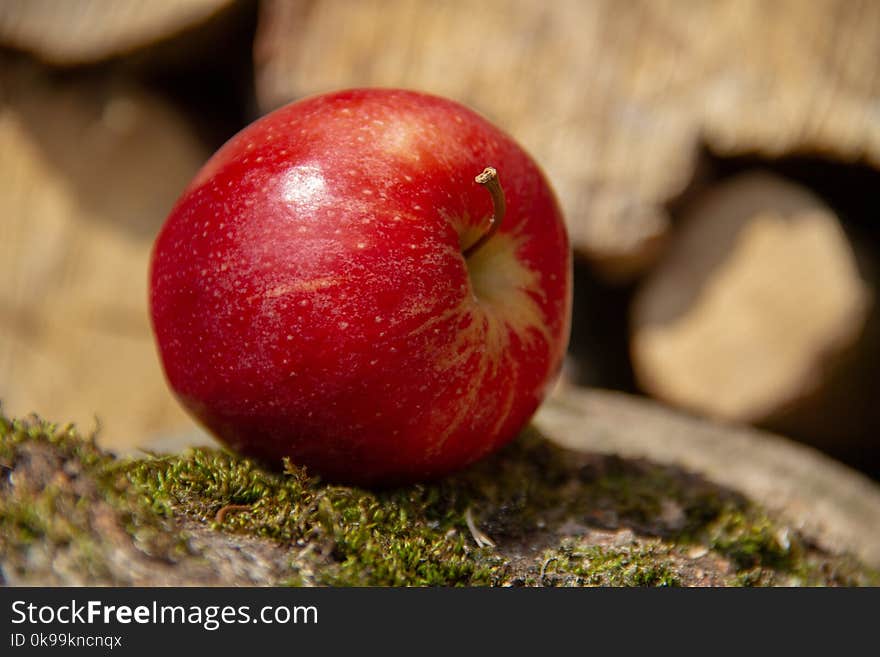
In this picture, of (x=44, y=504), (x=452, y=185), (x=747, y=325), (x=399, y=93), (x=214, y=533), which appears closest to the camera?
(x=44, y=504)

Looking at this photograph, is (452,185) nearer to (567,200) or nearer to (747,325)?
(567,200)

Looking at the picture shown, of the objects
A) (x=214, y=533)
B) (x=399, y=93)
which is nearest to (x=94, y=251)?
(x=399, y=93)

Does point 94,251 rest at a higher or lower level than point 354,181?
higher

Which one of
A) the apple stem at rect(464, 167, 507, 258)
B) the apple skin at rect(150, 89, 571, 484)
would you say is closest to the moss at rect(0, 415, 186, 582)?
the apple skin at rect(150, 89, 571, 484)

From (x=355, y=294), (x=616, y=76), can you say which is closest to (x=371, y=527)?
(x=355, y=294)

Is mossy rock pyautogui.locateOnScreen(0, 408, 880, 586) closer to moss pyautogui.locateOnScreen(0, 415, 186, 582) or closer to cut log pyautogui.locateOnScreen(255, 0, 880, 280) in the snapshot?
A: moss pyautogui.locateOnScreen(0, 415, 186, 582)

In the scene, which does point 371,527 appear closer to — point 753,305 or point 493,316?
point 493,316

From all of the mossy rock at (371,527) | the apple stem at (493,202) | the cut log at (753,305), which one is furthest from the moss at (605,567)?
the cut log at (753,305)

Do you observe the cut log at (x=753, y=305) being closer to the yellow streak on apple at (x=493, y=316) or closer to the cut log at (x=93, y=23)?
the yellow streak on apple at (x=493, y=316)
